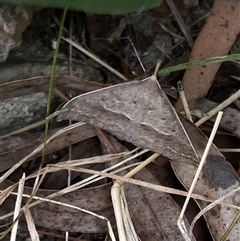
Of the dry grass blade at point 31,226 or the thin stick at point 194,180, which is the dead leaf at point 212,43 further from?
the dry grass blade at point 31,226

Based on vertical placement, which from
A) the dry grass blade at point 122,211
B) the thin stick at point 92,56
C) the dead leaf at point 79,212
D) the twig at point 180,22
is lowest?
the dead leaf at point 79,212

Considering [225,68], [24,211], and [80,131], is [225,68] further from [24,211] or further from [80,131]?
[24,211]

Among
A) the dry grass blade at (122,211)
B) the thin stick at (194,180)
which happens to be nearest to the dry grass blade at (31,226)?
the dry grass blade at (122,211)

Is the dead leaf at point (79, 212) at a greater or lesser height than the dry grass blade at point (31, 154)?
lesser

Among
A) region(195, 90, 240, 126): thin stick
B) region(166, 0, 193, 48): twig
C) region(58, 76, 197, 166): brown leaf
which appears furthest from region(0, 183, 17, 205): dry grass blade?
region(166, 0, 193, 48): twig

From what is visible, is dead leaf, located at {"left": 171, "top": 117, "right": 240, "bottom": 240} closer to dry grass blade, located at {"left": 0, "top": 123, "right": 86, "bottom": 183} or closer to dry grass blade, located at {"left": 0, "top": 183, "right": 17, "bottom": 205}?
dry grass blade, located at {"left": 0, "top": 123, "right": 86, "bottom": 183}

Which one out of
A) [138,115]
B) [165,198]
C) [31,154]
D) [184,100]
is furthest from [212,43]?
[31,154]
